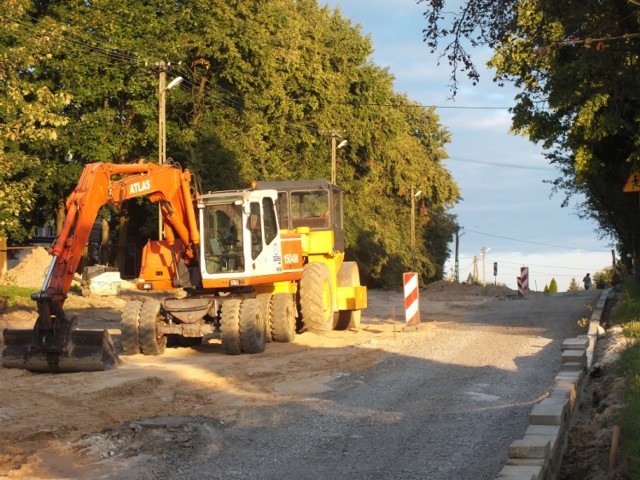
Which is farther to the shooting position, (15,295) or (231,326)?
(15,295)

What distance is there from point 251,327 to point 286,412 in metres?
6.24

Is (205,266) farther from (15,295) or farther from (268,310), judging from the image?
(15,295)

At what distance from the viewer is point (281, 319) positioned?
19.4 m

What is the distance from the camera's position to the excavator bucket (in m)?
15.0

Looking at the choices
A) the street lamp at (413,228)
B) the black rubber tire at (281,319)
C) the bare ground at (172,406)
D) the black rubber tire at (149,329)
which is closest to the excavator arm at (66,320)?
the bare ground at (172,406)

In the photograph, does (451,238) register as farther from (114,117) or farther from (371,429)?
(371,429)

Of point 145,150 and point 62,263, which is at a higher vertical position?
point 145,150

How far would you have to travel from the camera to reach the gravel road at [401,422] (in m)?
8.89

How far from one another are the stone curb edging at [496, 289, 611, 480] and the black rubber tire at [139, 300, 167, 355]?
848 centimetres

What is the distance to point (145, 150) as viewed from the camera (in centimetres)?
4119

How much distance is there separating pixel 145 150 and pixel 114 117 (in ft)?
6.86

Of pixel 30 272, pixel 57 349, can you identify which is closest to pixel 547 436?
pixel 57 349

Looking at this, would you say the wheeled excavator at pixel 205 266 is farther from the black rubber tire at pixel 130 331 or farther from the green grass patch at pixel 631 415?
the green grass patch at pixel 631 415

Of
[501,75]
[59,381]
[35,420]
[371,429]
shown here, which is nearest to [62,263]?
[59,381]
